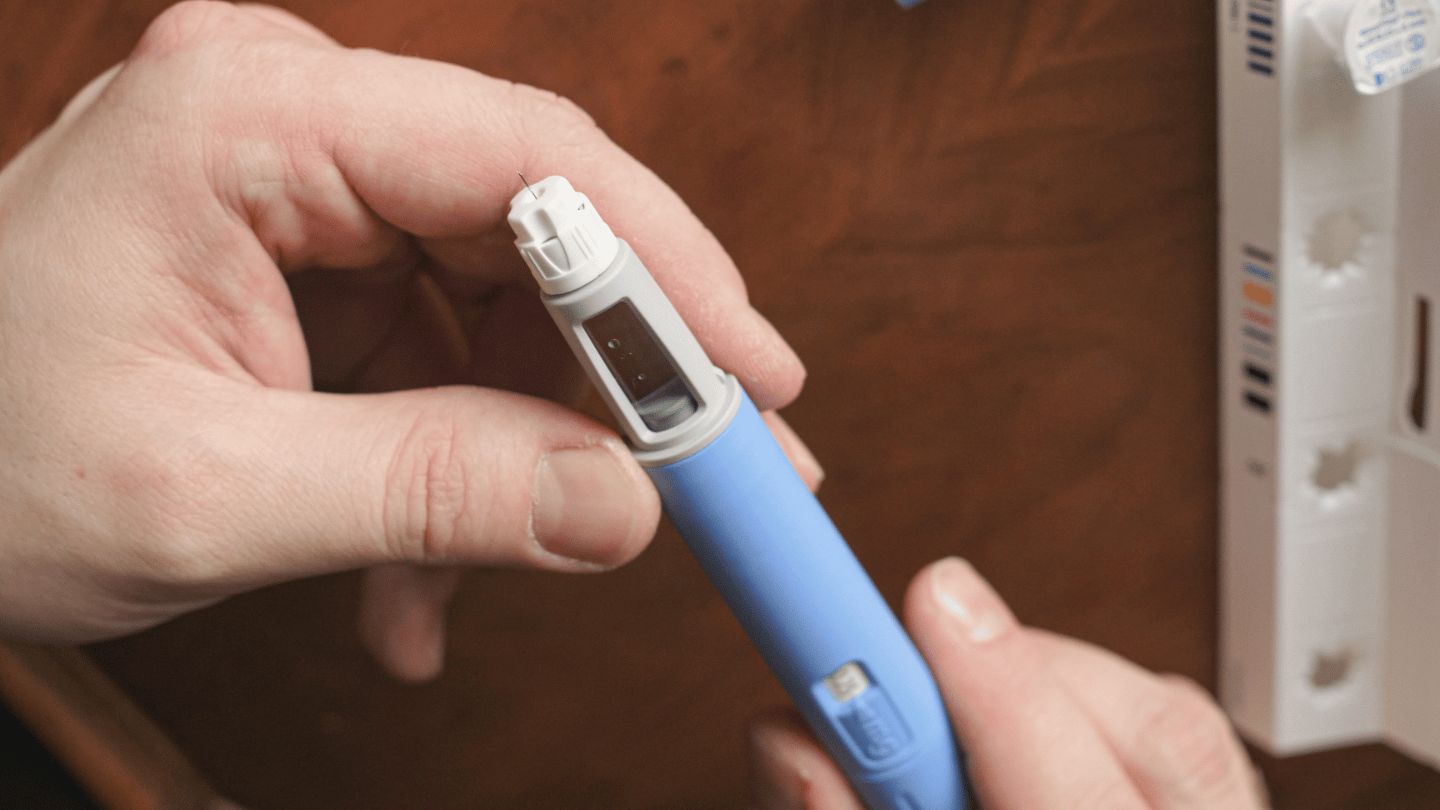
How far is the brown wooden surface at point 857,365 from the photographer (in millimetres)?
479

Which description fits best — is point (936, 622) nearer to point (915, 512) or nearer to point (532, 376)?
point (915, 512)

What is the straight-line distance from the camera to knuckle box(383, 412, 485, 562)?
1.22 feet

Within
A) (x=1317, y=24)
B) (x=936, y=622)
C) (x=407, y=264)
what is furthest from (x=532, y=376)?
(x=1317, y=24)

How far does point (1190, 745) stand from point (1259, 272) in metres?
0.24

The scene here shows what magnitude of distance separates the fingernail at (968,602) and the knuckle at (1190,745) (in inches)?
4.5

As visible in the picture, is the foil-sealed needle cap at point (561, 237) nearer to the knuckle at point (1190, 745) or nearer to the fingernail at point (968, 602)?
the fingernail at point (968, 602)

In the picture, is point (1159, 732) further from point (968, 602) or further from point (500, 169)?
point (500, 169)

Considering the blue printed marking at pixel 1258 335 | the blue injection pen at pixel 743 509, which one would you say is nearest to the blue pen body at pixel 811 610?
the blue injection pen at pixel 743 509

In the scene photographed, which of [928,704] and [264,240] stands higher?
[264,240]

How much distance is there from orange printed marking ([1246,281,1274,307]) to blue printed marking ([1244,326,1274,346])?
0.01m

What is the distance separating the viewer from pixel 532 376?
50 centimetres

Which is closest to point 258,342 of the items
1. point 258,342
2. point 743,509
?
point 258,342

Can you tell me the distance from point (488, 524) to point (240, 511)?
0.29ft

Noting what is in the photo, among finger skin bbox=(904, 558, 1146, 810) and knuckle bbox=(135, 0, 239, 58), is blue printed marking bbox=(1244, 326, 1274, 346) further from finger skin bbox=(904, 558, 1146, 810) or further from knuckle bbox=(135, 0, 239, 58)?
knuckle bbox=(135, 0, 239, 58)
